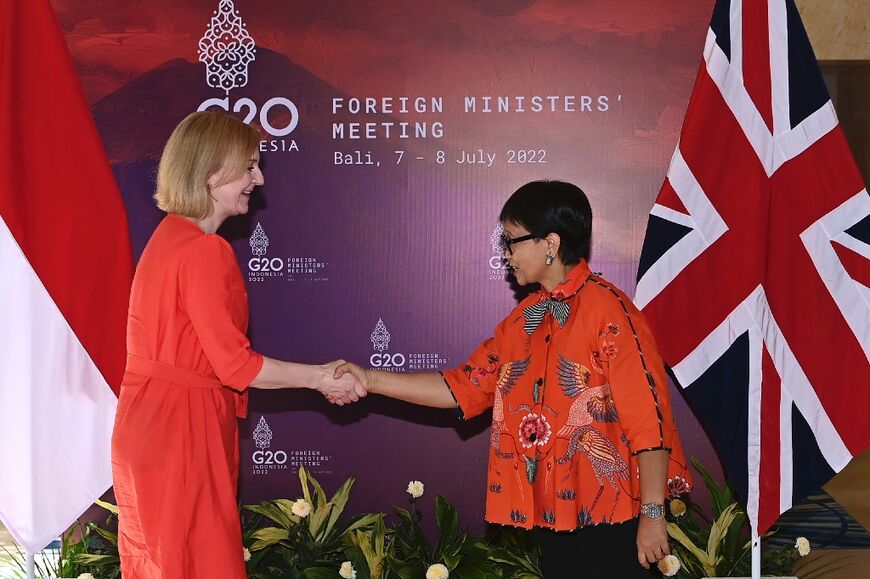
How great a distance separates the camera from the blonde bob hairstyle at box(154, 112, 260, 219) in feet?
9.12

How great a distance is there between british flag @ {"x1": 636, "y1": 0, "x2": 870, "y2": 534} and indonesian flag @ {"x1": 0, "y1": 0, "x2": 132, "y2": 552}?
185 cm

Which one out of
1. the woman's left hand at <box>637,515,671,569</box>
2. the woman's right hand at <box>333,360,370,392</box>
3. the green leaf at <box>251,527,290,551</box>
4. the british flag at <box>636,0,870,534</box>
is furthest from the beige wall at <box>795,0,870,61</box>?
the green leaf at <box>251,527,290,551</box>

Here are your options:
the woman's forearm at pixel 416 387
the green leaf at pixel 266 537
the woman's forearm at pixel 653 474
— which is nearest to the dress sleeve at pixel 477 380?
the woman's forearm at pixel 416 387

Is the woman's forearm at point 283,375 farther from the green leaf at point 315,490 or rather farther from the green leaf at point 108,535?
the green leaf at point 108,535

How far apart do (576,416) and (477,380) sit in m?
0.52

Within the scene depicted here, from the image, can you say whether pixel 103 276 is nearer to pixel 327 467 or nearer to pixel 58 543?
pixel 327 467

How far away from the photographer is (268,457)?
173 inches

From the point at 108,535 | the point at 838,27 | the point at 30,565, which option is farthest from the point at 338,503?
the point at 838,27

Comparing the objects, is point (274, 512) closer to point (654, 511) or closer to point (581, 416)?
point (581, 416)

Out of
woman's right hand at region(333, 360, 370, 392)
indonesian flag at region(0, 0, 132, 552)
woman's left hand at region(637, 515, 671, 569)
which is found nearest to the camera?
woman's left hand at region(637, 515, 671, 569)

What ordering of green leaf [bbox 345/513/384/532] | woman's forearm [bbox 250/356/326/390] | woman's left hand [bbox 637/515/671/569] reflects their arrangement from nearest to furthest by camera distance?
woman's left hand [bbox 637/515/671/569], woman's forearm [bbox 250/356/326/390], green leaf [bbox 345/513/384/532]

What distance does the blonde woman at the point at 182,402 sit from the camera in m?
2.62

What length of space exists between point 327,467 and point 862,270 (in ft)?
7.62

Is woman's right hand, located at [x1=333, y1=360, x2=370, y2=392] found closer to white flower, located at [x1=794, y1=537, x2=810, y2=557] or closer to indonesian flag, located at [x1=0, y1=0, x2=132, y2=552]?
indonesian flag, located at [x1=0, y1=0, x2=132, y2=552]
